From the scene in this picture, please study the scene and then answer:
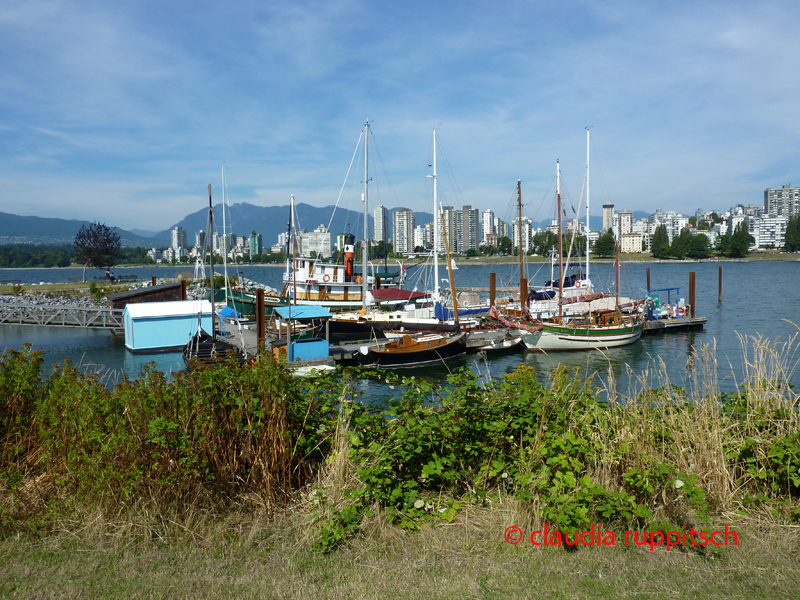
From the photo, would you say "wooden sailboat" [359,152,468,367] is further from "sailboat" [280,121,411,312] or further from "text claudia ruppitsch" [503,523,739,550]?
"text claudia ruppitsch" [503,523,739,550]

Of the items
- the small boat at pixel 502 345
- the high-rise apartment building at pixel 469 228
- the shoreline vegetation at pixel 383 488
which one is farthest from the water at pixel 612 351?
the high-rise apartment building at pixel 469 228

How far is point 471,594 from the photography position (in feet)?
10.1

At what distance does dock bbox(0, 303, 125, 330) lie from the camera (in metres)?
27.0

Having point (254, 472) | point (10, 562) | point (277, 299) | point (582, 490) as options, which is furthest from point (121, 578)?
point (277, 299)

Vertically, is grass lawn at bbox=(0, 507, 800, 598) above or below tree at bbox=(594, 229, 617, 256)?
below

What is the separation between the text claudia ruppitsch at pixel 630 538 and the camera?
358 cm

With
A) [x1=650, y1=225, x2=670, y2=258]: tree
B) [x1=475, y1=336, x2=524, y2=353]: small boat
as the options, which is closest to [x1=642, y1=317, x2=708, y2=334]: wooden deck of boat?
[x1=475, y1=336, x2=524, y2=353]: small boat

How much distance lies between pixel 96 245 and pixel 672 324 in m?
49.2

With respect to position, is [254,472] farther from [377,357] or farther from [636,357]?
[636,357]

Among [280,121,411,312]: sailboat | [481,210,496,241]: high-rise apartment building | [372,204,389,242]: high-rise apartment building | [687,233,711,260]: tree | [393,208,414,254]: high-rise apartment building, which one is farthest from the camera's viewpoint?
[481,210,496,241]: high-rise apartment building

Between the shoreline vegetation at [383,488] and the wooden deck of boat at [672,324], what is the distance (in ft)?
90.1

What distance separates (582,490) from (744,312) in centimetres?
4202

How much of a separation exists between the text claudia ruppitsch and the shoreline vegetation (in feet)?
0.18

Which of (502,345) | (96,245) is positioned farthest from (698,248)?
(96,245)
